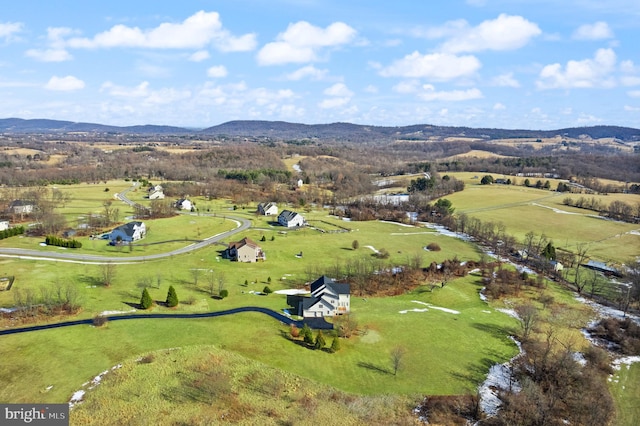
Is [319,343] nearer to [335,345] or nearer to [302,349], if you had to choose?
[335,345]

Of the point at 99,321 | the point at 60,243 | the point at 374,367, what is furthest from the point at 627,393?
the point at 60,243

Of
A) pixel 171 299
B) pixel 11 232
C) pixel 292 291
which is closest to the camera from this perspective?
pixel 171 299

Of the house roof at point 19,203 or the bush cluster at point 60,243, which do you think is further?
the house roof at point 19,203

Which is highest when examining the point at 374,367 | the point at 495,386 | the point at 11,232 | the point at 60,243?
the point at 11,232

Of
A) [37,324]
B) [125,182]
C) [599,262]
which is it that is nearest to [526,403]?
[37,324]

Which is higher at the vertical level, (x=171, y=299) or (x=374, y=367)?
(x=171, y=299)

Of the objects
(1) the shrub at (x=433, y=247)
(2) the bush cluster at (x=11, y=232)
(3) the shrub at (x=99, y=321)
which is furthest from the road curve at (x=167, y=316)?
(1) the shrub at (x=433, y=247)

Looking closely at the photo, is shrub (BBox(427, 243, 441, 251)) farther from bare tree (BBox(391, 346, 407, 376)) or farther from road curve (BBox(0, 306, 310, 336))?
bare tree (BBox(391, 346, 407, 376))

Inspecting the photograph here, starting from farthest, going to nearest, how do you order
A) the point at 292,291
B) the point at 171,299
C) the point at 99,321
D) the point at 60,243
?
the point at 60,243, the point at 292,291, the point at 171,299, the point at 99,321

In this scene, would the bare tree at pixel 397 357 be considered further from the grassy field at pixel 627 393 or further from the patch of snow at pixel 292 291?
the patch of snow at pixel 292 291
